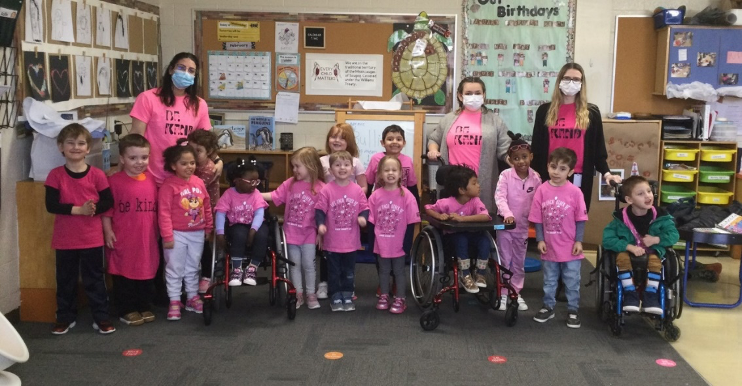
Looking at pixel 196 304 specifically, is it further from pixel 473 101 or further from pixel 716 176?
pixel 716 176

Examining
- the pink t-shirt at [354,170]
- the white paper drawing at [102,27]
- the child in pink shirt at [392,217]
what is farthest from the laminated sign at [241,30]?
the child in pink shirt at [392,217]

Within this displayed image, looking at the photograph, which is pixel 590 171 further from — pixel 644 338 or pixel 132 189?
pixel 132 189

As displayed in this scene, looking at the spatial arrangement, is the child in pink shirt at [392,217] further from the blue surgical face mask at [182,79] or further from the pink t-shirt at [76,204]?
the pink t-shirt at [76,204]

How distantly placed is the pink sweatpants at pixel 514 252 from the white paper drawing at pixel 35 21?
9.59 feet

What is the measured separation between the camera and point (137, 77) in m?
5.70

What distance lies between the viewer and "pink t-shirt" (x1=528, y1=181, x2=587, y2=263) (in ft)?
13.3

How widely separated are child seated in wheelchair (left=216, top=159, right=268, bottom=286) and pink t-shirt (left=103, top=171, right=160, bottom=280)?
38 centimetres

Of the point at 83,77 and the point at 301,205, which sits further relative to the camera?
the point at 83,77

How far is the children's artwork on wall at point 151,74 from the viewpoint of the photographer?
5949 mm

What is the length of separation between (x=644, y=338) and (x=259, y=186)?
2.37m

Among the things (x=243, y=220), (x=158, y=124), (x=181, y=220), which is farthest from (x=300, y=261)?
(x=158, y=124)

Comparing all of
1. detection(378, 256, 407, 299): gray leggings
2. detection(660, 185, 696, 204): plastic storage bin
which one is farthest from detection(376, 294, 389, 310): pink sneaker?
detection(660, 185, 696, 204): plastic storage bin

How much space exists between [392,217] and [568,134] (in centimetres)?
126

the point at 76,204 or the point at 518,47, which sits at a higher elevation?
the point at 518,47
